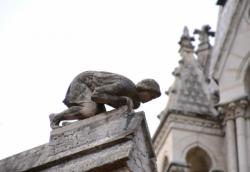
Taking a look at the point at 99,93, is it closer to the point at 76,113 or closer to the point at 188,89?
the point at 76,113

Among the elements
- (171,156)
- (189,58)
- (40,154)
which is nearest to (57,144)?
(40,154)

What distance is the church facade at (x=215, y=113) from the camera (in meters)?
21.7

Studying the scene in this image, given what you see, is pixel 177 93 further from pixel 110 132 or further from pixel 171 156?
pixel 110 132

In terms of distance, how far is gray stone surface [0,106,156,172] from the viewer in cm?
757

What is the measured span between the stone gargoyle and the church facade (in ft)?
41.3

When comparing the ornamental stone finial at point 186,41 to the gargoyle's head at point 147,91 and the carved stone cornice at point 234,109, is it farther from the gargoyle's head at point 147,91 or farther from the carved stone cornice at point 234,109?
the gargoyle's head at point 147,91

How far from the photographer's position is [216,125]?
23.4m

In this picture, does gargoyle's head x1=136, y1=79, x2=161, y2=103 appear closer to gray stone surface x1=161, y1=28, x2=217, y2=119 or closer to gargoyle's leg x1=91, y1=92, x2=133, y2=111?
gargoyle's leg x1=91, y1=92, x2=133, y2=111

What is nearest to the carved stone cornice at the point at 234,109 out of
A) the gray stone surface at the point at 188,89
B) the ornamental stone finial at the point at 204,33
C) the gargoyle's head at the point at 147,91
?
the gray stone surface at the point at 188,89

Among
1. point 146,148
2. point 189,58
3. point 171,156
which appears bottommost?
point 171,156

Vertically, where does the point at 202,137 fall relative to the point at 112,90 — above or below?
below

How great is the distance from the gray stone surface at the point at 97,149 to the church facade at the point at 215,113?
507 inches

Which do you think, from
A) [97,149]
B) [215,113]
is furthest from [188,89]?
[97,149]

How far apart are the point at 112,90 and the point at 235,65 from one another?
14.6 metres
